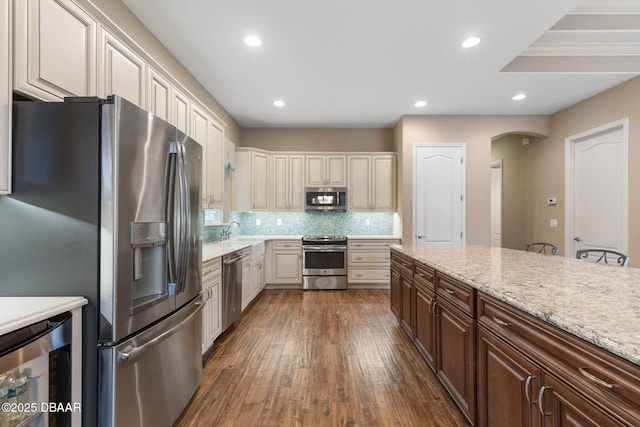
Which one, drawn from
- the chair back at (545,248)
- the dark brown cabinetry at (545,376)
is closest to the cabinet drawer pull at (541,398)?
the dark brown cabinetry at (545,376)

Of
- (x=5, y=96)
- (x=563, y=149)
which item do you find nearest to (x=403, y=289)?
(x=5, y=96)

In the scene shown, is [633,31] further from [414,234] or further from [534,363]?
[534,363]

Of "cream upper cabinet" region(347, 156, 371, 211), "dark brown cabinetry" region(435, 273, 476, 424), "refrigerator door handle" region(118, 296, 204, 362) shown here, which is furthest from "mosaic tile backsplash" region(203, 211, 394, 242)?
"refrigerator door handle" region(118, 296, 204, 362)

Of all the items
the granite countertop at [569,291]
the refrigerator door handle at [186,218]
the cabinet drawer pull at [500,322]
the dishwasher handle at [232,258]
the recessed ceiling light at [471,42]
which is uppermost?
the recessed ceiling light at [471,42]

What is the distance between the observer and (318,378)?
2.15m

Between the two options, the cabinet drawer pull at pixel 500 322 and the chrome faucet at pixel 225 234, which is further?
the chrome faucet at pixel 225 234

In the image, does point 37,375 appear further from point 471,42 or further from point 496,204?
point 496,204

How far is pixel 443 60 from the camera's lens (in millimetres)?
2885

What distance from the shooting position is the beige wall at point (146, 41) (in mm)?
1964

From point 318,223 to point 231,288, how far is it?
2.57m

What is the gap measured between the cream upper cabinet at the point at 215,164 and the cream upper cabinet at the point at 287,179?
Result: 1449 millimetres

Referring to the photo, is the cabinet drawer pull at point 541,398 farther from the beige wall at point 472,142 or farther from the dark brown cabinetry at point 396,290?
the beige wall at point 472,142

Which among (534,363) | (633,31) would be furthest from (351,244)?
(633,31)

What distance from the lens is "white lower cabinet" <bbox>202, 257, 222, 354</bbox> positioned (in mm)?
2387
